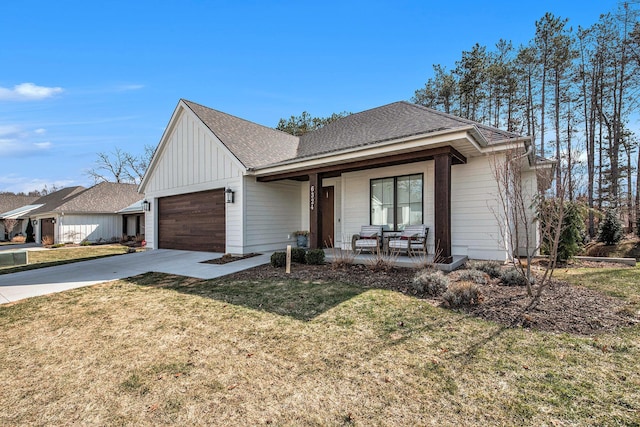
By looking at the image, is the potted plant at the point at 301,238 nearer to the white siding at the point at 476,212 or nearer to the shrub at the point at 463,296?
the white siding at the point at 476,212

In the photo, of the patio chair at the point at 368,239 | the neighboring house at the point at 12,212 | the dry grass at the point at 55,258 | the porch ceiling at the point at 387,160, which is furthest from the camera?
the neighboring house at the point at 12,212

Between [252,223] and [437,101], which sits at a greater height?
[437,101]

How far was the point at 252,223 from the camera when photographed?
33.5 feet

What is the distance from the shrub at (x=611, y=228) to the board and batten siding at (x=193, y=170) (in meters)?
13.7

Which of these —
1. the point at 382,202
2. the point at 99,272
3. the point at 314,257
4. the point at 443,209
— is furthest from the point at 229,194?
the point at 443,209

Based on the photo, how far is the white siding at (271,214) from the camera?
1019 cm

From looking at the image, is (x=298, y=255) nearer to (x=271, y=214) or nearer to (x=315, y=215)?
(x=315, y=215)

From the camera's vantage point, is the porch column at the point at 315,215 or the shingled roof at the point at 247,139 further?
the shingled roof at the point at 247,139

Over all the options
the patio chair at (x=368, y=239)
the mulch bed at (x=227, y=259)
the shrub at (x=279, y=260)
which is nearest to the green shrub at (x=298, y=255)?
the shrub at (x=279, y=260)

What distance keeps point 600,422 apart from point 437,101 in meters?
21.7

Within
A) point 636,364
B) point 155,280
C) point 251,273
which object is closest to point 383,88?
point 251,273

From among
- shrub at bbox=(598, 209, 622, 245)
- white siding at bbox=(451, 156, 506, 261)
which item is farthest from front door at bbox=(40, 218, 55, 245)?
shrub at bbox=(598, 209, 622, 245)

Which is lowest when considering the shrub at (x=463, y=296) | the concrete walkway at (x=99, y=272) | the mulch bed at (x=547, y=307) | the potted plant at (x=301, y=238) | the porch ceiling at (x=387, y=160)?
the concrete walkway at (x=99, y=272)

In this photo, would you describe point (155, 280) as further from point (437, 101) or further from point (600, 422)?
point (437, 101)
